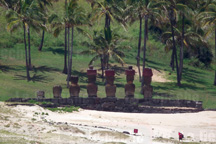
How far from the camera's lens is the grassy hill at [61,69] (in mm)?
51406

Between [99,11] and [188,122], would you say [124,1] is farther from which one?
[188,122]

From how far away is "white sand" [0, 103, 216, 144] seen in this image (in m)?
33.2

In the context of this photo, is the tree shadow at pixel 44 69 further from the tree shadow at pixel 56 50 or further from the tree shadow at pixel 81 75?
the tree shadow at pixel 56 50

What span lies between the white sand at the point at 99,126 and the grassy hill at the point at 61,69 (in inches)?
235

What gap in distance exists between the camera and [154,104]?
45531mm

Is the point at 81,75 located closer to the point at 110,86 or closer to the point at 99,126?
the point at 110,86

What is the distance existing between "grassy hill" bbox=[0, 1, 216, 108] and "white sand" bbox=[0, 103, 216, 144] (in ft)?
19.6

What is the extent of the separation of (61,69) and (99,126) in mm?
25353

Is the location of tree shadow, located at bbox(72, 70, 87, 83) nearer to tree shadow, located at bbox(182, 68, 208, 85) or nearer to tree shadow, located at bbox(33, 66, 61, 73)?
tree shadow, located at bbox(33, 66, 61, 73)

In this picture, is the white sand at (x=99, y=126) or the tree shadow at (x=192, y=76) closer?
the white sand at (x=99, y=126)

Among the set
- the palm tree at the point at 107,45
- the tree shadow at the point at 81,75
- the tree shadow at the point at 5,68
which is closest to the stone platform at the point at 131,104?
the palm tree at the point at 107,45

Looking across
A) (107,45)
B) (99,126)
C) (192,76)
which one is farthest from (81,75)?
(99,126)

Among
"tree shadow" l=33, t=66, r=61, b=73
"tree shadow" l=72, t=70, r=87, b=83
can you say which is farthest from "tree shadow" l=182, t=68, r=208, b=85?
"tree shadow" l=33, t=66, r=61, b=73

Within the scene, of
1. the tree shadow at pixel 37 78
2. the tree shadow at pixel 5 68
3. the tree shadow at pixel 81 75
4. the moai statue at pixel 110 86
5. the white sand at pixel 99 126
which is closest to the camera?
the white sand at pixel 99 126
